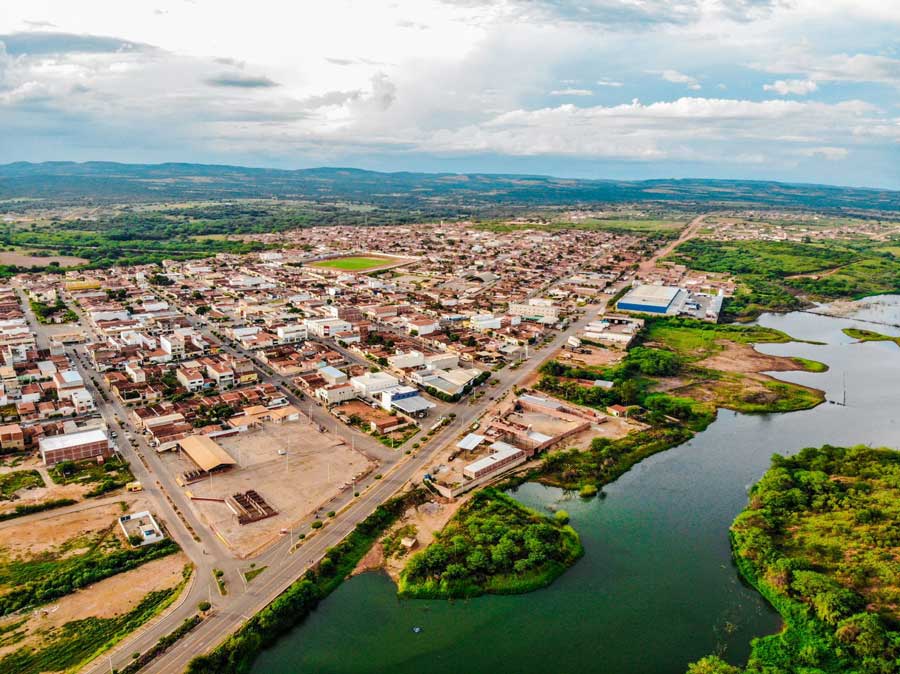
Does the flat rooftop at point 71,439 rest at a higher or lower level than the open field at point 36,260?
lower

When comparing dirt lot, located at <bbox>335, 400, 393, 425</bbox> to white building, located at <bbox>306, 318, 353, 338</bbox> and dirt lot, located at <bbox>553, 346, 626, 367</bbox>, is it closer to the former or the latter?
white building, located at <bbox>306, 318, 353, 338</bbox>

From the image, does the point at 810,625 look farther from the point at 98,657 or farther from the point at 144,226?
the point at 144,226

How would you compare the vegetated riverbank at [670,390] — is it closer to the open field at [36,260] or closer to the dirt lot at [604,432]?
the dirt lot at [604,432]

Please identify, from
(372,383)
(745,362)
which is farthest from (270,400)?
(745,362)

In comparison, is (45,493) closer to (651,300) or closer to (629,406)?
(629,406)

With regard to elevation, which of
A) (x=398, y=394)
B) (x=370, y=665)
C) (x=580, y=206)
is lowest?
(x=370, y=665)

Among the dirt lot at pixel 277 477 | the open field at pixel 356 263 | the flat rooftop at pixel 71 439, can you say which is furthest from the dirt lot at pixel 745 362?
the open field at pixel 356 263

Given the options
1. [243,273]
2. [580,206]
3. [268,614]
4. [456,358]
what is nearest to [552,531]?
[268,614]
